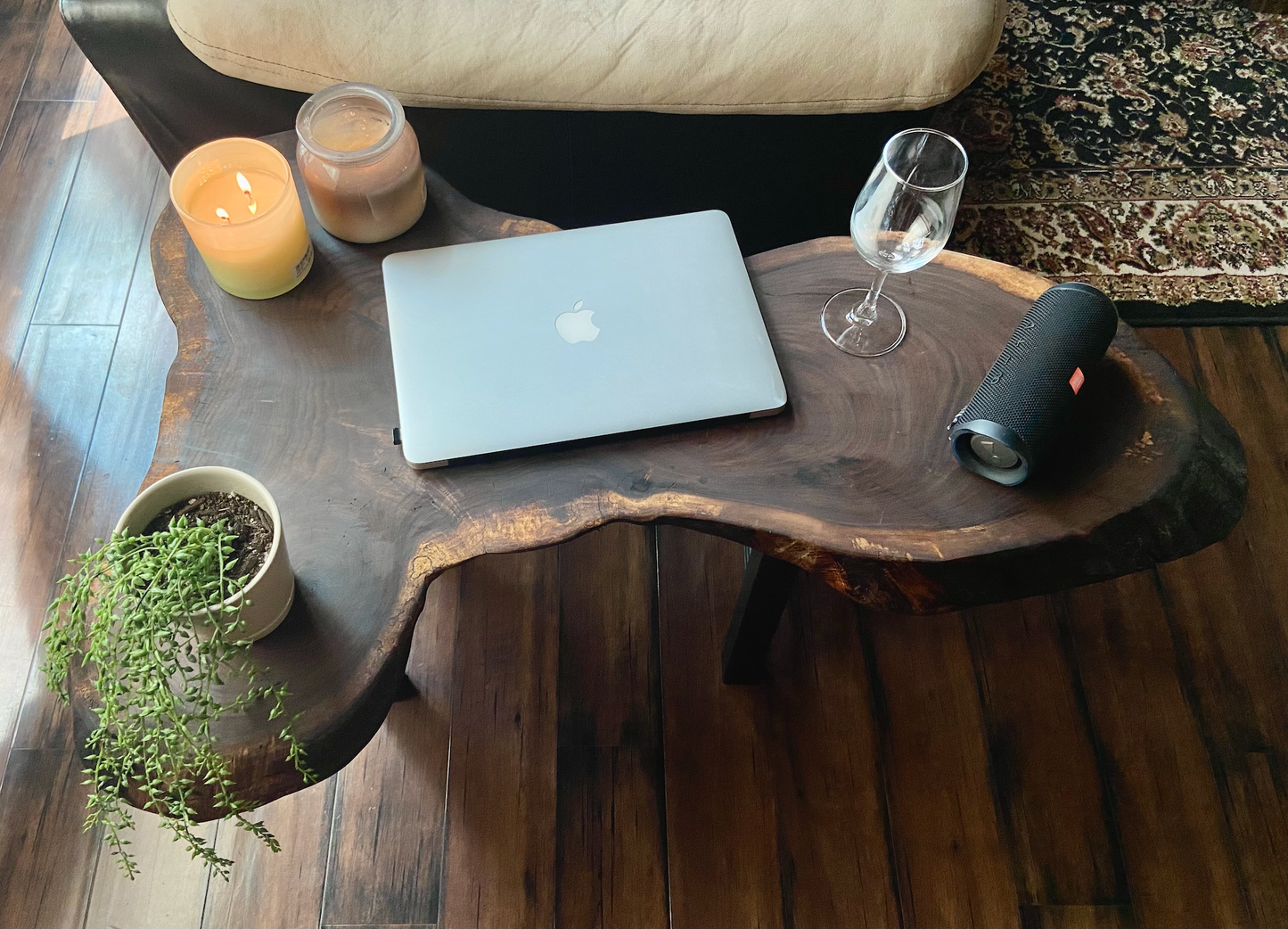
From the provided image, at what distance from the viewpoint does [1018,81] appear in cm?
194

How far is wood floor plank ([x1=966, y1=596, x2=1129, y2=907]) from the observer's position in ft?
4.11

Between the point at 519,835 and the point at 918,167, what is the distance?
3.26 feet

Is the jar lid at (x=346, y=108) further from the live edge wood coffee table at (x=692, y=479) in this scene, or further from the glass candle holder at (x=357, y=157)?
the live edge wood coffee table at (x=692, y=479)

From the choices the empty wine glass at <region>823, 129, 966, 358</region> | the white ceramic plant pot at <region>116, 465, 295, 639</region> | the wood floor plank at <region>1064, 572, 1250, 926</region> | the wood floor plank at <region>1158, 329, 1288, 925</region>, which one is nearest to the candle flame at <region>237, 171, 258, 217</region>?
the white ceramic plant pot at <region>116, 465, 295, 639</region>

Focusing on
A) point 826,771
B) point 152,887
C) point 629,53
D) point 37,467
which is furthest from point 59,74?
point 826,771

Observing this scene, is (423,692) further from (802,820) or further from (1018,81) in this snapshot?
(1018,81)

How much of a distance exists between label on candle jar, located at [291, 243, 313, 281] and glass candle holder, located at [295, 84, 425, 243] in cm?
4

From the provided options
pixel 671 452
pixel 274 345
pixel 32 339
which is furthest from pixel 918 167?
pixel 32 339

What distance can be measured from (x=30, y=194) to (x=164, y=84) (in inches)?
31.0

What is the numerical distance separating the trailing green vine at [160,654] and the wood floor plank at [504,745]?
0.58 m

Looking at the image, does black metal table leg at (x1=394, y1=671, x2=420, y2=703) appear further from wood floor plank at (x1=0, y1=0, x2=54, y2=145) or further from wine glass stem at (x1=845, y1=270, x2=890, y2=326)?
wood floor plank at (x1=0, y1=0, x2=54, y2=145)

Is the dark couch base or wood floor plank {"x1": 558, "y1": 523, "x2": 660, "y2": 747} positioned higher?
the dark couch base

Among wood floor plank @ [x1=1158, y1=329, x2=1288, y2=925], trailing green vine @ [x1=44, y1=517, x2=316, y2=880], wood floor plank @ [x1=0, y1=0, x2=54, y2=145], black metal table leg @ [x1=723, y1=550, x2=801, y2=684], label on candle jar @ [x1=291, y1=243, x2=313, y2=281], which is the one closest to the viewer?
trailing green vine @ [x1=44, y1=517, x2=316, y2=880]

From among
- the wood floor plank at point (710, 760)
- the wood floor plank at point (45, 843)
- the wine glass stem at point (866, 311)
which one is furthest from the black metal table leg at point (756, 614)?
the wood floor plank at point (45, 843)
